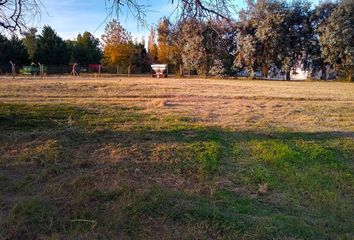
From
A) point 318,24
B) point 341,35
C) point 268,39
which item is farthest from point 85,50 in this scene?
point 341,35

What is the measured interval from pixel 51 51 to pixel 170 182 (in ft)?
154

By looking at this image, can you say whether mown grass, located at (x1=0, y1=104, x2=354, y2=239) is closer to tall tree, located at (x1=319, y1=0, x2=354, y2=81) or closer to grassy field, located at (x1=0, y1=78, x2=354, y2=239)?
grassy field, located at (x1=0, y1=78, x2=354, y2=239)

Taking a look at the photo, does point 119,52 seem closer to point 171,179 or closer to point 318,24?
point 318,24

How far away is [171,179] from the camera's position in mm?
4801

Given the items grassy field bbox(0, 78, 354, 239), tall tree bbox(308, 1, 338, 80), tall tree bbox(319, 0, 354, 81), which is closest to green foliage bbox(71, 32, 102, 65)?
tall tree bbox(308, 1, 338, 80)

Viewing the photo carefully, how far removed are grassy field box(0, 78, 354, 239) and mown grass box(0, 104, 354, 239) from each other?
0.01m

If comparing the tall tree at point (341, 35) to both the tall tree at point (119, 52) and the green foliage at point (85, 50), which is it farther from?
the green foliage at point (85, 50)

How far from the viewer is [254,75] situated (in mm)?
39219

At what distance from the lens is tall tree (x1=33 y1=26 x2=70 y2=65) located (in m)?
47.1

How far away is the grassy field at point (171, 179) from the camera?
3.64 meters

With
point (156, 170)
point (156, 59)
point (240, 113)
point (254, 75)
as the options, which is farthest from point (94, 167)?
point (156, 59)

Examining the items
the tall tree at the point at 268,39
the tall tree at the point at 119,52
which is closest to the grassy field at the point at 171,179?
the tall tree at the point at 268,39

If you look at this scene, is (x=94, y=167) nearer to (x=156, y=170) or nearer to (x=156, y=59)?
(x=156, y=170)

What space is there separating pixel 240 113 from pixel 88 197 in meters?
6.77
